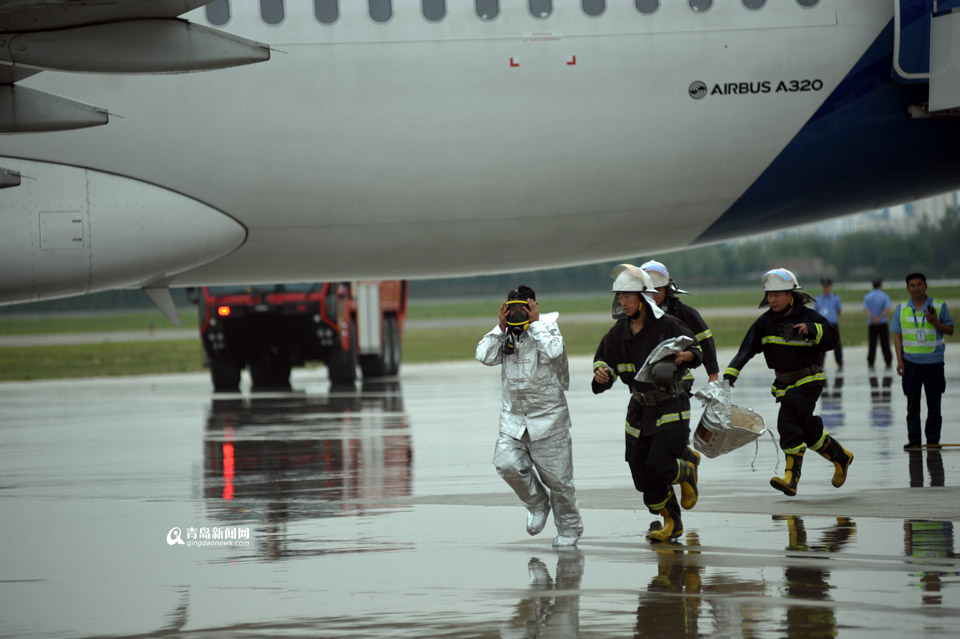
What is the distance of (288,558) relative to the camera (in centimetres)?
767

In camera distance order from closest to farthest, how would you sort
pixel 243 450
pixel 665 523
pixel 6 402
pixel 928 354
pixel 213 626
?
pixel 213 626
pixel 665 523
pixel 928 354
pixel 243 450
pixel 6 402

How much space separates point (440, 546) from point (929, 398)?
6236 millimetres

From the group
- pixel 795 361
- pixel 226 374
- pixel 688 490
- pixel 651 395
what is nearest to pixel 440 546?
pixel 651 395

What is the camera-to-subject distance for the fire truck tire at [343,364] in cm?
2691

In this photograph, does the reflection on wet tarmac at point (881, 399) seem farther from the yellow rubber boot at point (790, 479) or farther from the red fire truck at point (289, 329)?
the red fire truck at point (289, 329)

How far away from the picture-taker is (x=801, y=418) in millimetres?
9797

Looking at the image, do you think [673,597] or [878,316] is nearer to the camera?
[673,597]

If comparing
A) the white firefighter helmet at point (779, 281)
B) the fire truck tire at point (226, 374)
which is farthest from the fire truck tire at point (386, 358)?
the white firefighter helmet at point (779, 281)

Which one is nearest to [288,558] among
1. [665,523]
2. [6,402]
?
[665,523]

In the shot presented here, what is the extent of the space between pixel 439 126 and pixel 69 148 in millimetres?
3035

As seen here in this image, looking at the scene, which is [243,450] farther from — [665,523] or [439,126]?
[665,523]

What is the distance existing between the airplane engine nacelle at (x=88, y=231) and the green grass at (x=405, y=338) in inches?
Result: 801

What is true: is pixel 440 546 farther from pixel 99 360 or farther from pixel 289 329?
pixel 99 360

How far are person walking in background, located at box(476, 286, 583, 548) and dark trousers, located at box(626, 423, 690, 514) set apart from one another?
47cm
